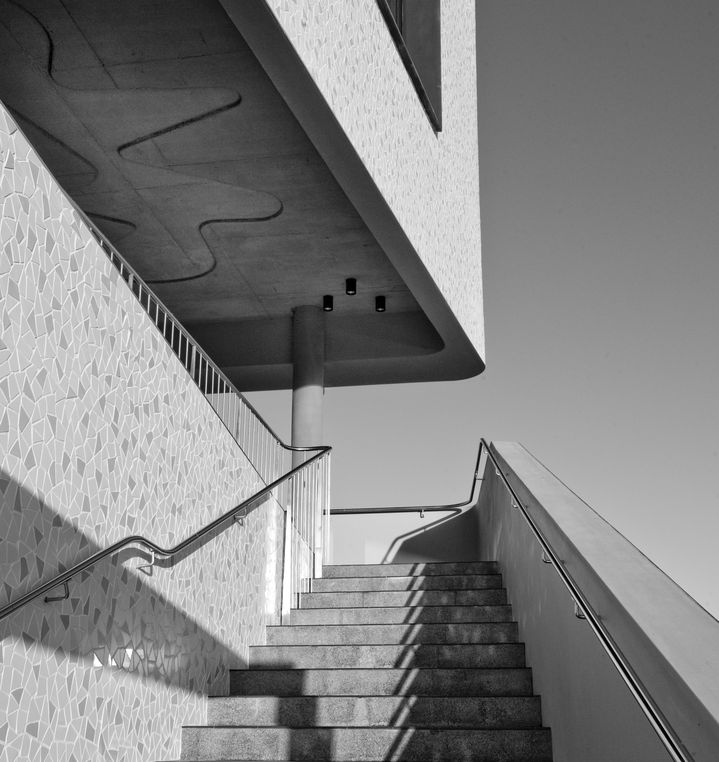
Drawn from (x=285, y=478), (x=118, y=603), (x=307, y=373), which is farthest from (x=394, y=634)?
(x=307, y=373)

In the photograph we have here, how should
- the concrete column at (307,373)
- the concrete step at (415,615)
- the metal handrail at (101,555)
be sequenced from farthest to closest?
the concrete column at (307,373) → the concrete step at (415,615) → the metal handrail at (101,555)

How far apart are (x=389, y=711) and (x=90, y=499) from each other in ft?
6.44

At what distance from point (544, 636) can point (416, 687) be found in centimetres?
105

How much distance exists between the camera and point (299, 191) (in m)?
7.76

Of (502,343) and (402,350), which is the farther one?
(502,343)

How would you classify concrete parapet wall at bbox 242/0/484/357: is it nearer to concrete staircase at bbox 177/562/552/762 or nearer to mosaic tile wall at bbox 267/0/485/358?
mosaic tile wall at bbox 267/0/485/358

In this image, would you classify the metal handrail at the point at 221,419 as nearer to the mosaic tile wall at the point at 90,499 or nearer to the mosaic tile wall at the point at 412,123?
the mosaic tile wall at the point at 90,499

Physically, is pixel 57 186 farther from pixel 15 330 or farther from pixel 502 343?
pixel 502 343

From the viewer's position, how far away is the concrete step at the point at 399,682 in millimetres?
5273

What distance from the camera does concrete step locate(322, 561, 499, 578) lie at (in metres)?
7.50

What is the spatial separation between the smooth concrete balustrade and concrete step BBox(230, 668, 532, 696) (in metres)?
0.21

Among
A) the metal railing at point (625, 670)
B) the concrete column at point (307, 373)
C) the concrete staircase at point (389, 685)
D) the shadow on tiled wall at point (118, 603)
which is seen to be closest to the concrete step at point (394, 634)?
the concrete staircase at point (389, 685)

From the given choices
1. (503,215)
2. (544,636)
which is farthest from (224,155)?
(503,215)

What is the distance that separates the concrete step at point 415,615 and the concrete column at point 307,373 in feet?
12.7
